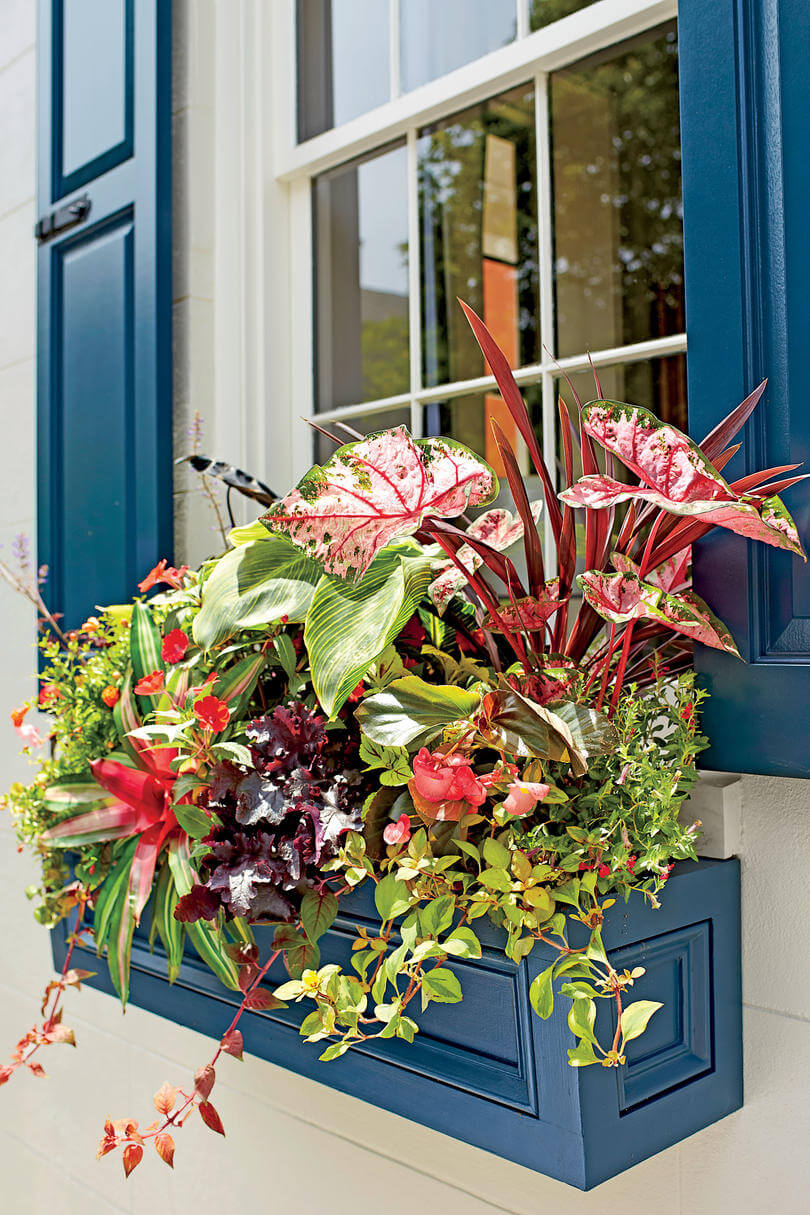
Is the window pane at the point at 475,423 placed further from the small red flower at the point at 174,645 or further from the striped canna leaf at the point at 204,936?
the striped canna leaf at the point at 204,936

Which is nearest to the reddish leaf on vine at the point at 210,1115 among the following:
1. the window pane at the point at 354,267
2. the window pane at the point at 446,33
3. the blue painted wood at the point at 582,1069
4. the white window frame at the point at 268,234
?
the blue painted wood at the point at 582,1069

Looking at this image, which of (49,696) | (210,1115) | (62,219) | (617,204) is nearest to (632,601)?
(210,1115)

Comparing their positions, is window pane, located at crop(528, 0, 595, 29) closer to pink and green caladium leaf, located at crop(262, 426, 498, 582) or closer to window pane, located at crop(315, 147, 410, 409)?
window pane, located at crop(315, 147, 410, 409)

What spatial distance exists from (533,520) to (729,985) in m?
0.48

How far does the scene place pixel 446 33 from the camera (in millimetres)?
1510

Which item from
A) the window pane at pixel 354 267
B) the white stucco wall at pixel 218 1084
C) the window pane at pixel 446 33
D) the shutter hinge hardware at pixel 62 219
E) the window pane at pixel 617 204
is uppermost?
the window pane at pixel 617 204

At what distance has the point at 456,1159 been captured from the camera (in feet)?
3.87

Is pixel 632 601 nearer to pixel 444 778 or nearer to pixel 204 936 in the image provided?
pixel 444 778

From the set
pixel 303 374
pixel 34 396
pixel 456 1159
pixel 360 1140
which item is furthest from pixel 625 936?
pixel 34 396

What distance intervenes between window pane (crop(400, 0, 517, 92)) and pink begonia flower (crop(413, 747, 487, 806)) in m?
1.21

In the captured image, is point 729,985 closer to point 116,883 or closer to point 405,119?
point 116,883

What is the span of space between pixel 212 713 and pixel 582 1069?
0.45 meters

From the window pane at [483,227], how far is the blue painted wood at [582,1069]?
1.66m

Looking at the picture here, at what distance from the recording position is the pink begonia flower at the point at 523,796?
2.43 feet
